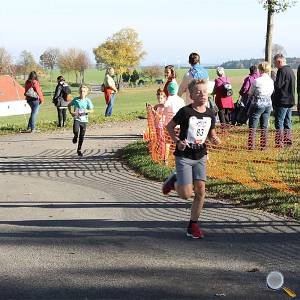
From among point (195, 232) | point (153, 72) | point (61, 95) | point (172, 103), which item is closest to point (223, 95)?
point (172, 103)

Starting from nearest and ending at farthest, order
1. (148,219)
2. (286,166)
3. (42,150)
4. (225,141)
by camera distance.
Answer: (148,219)
(286,166)
(225,141)
(42,150)

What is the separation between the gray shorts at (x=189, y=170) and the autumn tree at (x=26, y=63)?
13166 cm

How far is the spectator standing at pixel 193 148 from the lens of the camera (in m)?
6.53

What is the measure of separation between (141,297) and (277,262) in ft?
4.94

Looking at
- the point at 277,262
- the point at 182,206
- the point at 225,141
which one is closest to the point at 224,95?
the point at 225,141

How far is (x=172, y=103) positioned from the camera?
1148 centimetres

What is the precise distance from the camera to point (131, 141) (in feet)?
54.1

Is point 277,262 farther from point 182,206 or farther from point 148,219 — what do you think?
point 182,206

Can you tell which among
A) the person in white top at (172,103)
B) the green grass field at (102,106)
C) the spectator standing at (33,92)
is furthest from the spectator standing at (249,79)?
the spectator standing at (33,92)

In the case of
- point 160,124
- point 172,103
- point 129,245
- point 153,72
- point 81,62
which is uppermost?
point 172,103

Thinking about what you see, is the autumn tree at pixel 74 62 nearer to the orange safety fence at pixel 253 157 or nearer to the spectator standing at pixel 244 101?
the spectator standing at pixel 244 101

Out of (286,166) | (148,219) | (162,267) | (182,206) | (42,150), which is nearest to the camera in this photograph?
(162,267)

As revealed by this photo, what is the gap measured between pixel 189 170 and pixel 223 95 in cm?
993

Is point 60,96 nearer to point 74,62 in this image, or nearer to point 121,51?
point 121,51
